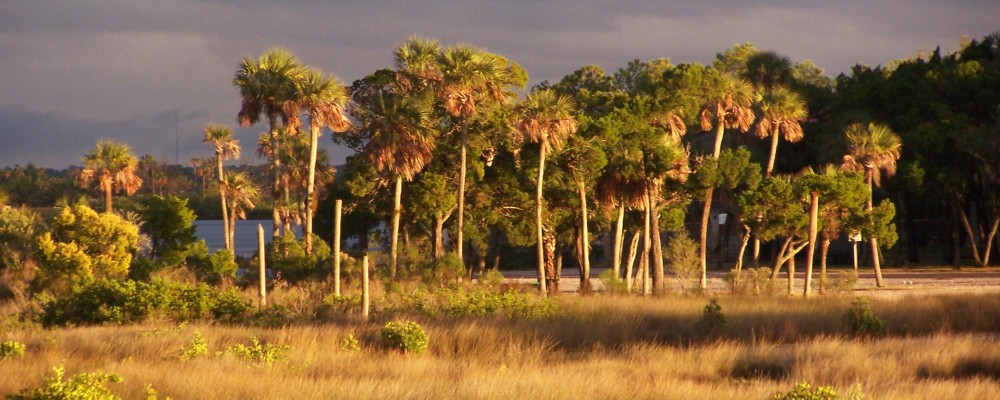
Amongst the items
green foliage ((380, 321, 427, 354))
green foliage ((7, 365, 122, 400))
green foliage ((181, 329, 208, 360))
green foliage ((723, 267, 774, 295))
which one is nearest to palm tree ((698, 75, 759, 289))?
green foliage ((723, 267, 774, 295))

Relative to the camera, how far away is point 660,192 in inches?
1561

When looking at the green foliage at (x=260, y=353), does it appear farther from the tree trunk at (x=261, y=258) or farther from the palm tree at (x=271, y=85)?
the palm tree at (x=271, y=85)

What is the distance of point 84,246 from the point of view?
3631 centimetres

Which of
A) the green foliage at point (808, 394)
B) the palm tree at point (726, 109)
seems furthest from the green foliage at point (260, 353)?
the palm tree at point (726, 109)

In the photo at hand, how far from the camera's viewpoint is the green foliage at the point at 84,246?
35000 millimetres

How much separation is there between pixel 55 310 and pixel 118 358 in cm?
1214

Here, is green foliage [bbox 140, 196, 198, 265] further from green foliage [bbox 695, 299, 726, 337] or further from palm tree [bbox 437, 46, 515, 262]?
green foliage [bbox 695, 299, 726, 337]

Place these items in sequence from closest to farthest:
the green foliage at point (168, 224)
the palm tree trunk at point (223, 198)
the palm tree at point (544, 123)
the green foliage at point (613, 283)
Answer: the green foliage at point (613, 283), the palm tree at point (544, 123), the green foliage at point (168, 224), the palm tree trunk at point (223, 198)

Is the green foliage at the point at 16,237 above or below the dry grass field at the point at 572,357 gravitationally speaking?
above

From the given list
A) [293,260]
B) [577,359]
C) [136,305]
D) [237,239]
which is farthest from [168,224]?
[237,239]

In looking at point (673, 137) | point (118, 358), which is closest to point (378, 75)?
point (673, 137)

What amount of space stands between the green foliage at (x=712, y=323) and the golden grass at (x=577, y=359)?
23 cm

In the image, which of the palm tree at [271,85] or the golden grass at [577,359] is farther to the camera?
the palm tree at [271,85]

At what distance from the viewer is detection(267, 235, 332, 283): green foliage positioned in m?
38.7
